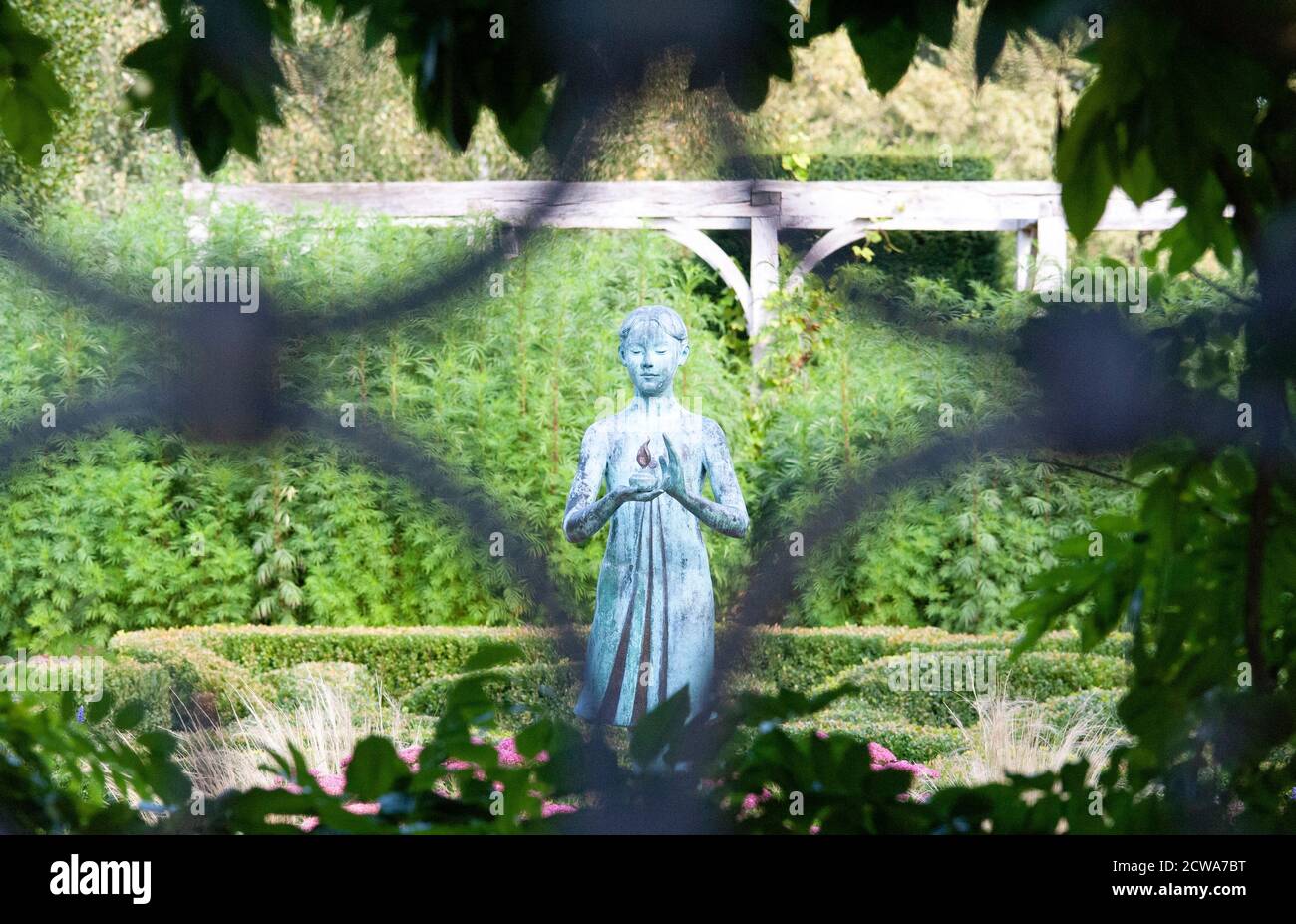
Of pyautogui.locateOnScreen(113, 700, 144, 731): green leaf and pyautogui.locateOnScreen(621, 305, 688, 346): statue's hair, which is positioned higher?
pyautogui.locateOnScreen(621, 305, 688, 346): statue's hair

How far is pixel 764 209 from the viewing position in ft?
22.7

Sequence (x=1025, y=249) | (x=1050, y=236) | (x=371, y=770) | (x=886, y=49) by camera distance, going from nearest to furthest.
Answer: (x=371, y=770)
(x=886, y=49)
(x=1050, y=236)
(x=1025, y=249)

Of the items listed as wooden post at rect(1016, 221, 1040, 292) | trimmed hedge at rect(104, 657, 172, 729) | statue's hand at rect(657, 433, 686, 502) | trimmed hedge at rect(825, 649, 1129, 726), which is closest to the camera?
statue's hand at rect(657, 433, 686, 502)

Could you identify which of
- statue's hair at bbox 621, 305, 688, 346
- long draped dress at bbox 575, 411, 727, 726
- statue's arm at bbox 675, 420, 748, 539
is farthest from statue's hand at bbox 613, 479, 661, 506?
statue's hair at bbox 621, 305, 688, 346

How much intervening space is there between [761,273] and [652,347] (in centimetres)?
343

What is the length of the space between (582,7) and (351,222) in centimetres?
606

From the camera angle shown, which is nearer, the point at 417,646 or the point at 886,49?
the point at 886,49

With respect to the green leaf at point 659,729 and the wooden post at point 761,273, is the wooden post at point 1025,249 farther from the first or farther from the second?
the green leaf at point 659,729

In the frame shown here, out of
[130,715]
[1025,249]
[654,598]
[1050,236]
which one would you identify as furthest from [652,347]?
[1025,249]

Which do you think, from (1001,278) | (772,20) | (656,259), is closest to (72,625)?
(656,259)

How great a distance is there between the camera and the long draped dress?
386cm

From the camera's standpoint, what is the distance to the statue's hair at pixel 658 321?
3785 millimetres

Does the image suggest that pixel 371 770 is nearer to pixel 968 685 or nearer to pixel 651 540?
pixel 651 540

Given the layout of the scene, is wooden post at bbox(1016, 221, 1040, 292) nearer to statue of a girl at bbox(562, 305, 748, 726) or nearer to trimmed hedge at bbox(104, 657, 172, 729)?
statue of a girl at bbox(562, 305, 748, 726)
